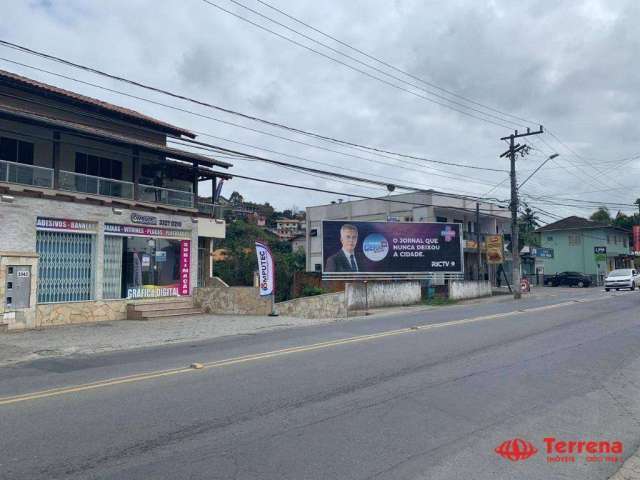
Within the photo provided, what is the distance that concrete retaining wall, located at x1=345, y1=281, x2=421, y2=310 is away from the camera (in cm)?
3003

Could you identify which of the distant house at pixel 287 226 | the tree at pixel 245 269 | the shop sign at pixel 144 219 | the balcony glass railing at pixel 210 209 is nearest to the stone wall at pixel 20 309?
the shop sign at pixel 144 219

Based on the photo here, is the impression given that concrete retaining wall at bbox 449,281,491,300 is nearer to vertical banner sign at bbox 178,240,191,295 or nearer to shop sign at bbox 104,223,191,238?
vertical banner sign at bbox 178,240,191,295

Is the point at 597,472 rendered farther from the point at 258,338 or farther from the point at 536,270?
the point at 536,270

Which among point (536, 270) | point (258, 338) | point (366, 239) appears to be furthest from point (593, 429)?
point (536, 270)

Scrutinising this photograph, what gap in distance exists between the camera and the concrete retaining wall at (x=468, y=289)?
36500 mm

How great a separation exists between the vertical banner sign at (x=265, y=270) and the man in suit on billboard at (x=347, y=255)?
1189 centimetres

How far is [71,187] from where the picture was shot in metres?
21.2

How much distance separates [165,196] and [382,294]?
1331 cm

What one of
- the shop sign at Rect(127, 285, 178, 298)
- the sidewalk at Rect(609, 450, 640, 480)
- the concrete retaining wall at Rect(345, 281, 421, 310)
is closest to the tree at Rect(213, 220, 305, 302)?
the concrete retaining wall at Rect(345, 281, 421, 310)

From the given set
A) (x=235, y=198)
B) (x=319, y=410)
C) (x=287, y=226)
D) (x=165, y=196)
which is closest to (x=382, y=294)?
(x=165, y=196)

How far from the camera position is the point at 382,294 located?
32.0m

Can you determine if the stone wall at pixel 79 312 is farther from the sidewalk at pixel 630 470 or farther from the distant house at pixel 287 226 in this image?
the distant house at pixel 287 226

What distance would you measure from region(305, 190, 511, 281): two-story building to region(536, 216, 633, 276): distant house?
15347 millimetres

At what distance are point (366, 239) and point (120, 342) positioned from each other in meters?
22.3
